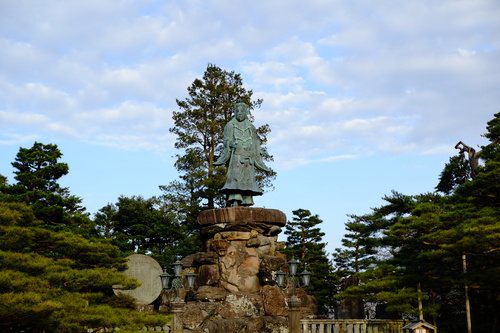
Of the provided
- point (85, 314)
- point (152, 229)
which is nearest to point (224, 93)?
point (152, 229)

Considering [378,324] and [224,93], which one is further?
[224,93]

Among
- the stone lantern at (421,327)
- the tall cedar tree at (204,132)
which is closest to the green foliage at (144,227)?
the tall cedar tree at (204,132)

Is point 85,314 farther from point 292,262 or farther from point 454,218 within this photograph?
point 454,218

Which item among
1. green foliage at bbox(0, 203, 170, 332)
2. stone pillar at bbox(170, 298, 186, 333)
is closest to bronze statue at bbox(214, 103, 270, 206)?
stone pillar at bbox(170, 298, 186, 333)

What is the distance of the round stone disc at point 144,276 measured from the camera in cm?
1769

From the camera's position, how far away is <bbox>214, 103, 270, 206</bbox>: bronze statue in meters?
16.8

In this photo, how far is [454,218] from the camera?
559 inches

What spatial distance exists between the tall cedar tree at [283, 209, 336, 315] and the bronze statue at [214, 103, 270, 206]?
5.39 meters

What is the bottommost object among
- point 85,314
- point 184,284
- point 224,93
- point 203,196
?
point 85,314

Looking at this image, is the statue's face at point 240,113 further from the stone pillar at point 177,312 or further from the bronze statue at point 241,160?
the stone pillar at point 177,312

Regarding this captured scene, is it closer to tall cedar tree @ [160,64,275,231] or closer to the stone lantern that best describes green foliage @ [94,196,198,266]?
tall cedar tree @ [160,64,275,231]

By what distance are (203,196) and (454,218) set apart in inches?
505

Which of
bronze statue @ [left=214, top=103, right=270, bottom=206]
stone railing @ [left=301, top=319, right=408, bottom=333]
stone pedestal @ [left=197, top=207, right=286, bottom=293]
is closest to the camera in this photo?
stone railing @ [left=301, top=319, right=408, bottom=333]

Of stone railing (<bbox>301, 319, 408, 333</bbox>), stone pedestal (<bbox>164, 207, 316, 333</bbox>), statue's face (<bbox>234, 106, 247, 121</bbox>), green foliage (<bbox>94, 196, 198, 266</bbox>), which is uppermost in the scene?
statue's face (<bbox>234, 106, 247, 121</bbox>)
